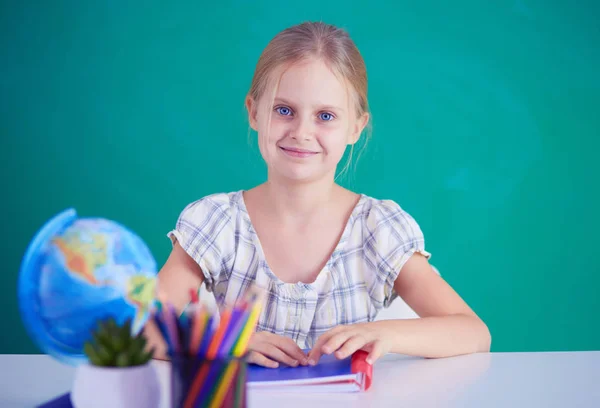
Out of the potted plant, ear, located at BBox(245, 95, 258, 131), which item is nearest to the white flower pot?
the potted plant

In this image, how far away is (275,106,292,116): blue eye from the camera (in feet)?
4.10

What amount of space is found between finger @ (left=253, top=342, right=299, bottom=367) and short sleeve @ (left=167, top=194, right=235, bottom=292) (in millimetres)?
388

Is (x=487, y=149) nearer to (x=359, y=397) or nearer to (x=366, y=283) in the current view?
(x=366, y=283)

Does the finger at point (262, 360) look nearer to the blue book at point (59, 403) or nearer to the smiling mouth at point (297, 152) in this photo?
the blue book at point (59, 403)

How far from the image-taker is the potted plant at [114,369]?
573mm

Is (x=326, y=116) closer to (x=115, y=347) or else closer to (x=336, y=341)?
(x=336, y=341)

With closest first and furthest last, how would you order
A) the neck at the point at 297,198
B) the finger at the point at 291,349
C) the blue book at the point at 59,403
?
the blue book at the point at 59,403
the finger at the point at 291,349
the neck at the point at 297,198

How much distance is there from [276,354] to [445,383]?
0.24m

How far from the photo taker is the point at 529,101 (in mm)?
2309

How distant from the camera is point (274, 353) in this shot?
0.90m

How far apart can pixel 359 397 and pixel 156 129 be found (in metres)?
1.67

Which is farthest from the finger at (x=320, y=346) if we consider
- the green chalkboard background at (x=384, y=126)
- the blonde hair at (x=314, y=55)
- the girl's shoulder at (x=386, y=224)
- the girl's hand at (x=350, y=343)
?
the green chalkboard background at (x=384, y=126)

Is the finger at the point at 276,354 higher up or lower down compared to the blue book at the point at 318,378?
higher up

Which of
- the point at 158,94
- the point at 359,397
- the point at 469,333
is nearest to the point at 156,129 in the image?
the point at 158,94
